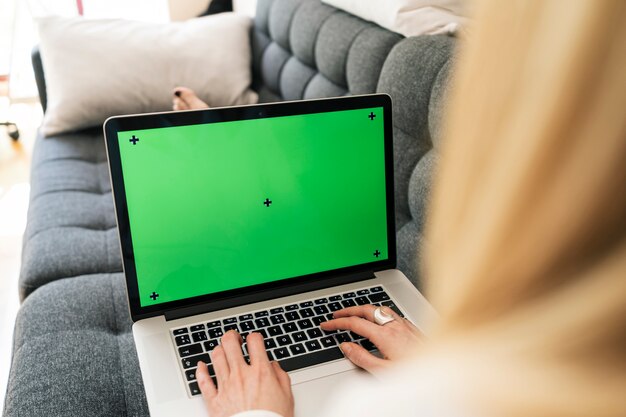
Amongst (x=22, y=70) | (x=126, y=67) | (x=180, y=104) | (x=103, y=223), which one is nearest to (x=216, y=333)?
(x=103, y=223)

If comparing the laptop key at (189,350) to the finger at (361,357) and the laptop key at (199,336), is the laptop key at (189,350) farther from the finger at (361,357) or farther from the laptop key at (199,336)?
the finger at (361,357)

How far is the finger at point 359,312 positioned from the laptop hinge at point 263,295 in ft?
0.31

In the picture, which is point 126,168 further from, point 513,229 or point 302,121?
point 513,229

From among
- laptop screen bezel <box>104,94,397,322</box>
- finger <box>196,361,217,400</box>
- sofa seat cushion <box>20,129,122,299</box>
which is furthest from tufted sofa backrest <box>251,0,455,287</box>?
sofa seat cushion <box>20,129,122,299</box>

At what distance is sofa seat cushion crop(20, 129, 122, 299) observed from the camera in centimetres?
123

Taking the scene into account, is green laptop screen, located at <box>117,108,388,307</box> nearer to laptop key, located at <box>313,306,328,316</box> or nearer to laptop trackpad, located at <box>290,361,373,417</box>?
laptop key, located at <box>313,306,328,316</box>

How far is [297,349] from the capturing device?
0.80 metres

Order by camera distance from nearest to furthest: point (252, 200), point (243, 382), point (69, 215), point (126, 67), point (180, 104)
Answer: point (243, 382)
point (252, 200)
point (69, 215)
point (180, 104)
point (126, 67)

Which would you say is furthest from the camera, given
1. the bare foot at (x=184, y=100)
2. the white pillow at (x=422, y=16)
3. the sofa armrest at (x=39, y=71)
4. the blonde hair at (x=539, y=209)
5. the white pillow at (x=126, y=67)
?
the sofa armrest at (x=39, y=71)

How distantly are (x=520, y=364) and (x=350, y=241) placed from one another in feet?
2.12

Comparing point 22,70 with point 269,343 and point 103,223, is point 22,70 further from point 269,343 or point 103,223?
point 269,343

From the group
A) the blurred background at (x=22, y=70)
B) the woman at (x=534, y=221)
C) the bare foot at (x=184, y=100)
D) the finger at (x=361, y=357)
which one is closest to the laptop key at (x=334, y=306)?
the finger at (x=361, y=357)

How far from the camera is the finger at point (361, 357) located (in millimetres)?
726

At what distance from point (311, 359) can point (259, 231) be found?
22 centimetres
